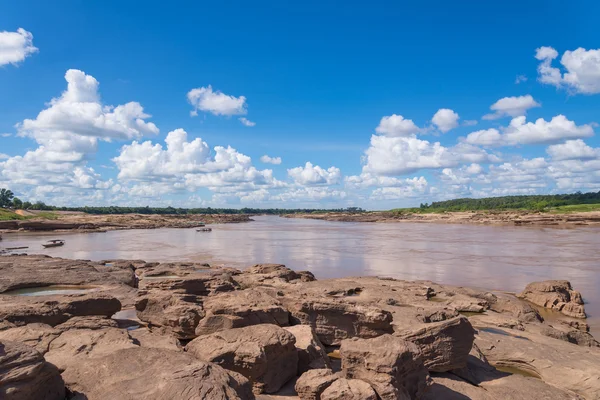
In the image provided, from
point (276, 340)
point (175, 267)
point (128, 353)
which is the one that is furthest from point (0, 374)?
point (175, 267)

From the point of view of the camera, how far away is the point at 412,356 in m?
7.02

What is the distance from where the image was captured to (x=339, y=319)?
10531 millimetres

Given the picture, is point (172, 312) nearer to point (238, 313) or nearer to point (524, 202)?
point (238, 313)

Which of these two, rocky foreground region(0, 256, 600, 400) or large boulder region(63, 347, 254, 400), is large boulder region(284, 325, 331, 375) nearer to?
rocky foreground region(0, 256, 600, 400)

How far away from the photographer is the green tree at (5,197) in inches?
4423

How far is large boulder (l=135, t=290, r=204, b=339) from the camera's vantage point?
998 centimetres

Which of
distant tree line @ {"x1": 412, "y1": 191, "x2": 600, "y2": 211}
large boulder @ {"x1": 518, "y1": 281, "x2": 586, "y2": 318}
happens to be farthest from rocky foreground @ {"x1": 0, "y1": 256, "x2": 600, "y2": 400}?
distant tree line @ {"x1": 412, "y1": 191, "x2": 600, "y2": 211}

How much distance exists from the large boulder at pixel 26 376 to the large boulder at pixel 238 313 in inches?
152

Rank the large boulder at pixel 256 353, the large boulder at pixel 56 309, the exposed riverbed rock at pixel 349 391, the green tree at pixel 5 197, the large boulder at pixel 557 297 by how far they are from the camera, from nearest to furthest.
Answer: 1. the exposed riverbed rock at pixel 349 391
2. the large boulder at pixel 256 353
3. the large boulder at pixel 56 309
4. the large boulder at pixel 557 297
5. the green tree at pixel 5 197

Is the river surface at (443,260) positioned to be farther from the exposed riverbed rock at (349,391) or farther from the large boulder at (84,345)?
the large boulder at (84,345)

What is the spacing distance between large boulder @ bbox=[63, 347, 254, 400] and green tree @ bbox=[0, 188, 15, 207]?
442 ft

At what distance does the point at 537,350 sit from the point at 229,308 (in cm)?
835

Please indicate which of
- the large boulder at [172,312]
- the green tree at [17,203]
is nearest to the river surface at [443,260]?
the large boulder at [172,312]

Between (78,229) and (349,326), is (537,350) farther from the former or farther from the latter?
(78,229)
